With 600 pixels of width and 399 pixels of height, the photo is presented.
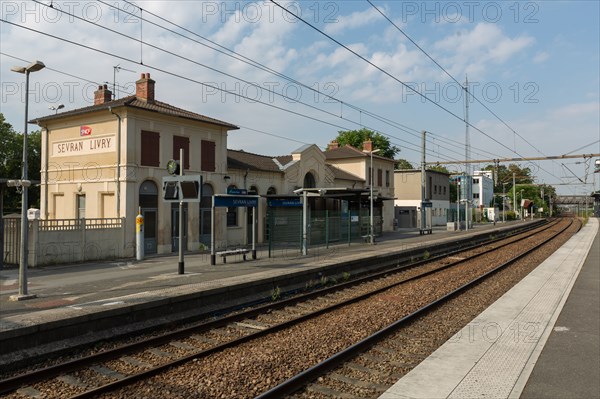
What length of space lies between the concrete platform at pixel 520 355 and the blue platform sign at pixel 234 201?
33.1 feet

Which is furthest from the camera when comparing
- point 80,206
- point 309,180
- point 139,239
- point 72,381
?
point 309,180

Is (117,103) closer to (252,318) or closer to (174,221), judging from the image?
(174,221)

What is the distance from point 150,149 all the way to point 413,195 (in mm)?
40591

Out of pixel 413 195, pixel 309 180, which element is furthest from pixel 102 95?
pixel 413 195

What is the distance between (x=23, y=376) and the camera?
6234 mm

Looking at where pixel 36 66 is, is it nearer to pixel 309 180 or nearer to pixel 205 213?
pixel 205 213

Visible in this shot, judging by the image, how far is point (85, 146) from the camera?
23.1m

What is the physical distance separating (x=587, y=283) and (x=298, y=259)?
10.3 metres

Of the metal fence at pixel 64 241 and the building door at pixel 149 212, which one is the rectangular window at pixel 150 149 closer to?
the building door at pixel 149 212

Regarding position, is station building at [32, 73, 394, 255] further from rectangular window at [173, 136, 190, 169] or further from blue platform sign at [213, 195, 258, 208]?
blue platform sign at [213, 195, 258, 208]

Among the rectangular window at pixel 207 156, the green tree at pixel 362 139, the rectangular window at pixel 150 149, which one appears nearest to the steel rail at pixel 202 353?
the rectangular window at pixel 150 149

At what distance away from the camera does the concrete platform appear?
229 inches

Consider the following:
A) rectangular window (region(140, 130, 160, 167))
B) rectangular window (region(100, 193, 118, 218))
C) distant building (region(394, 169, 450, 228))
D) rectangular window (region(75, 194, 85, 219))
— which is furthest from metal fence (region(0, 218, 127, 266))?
distant building (region(394, 169, 450, 228))

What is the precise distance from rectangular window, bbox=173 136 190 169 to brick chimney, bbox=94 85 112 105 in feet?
16.9
